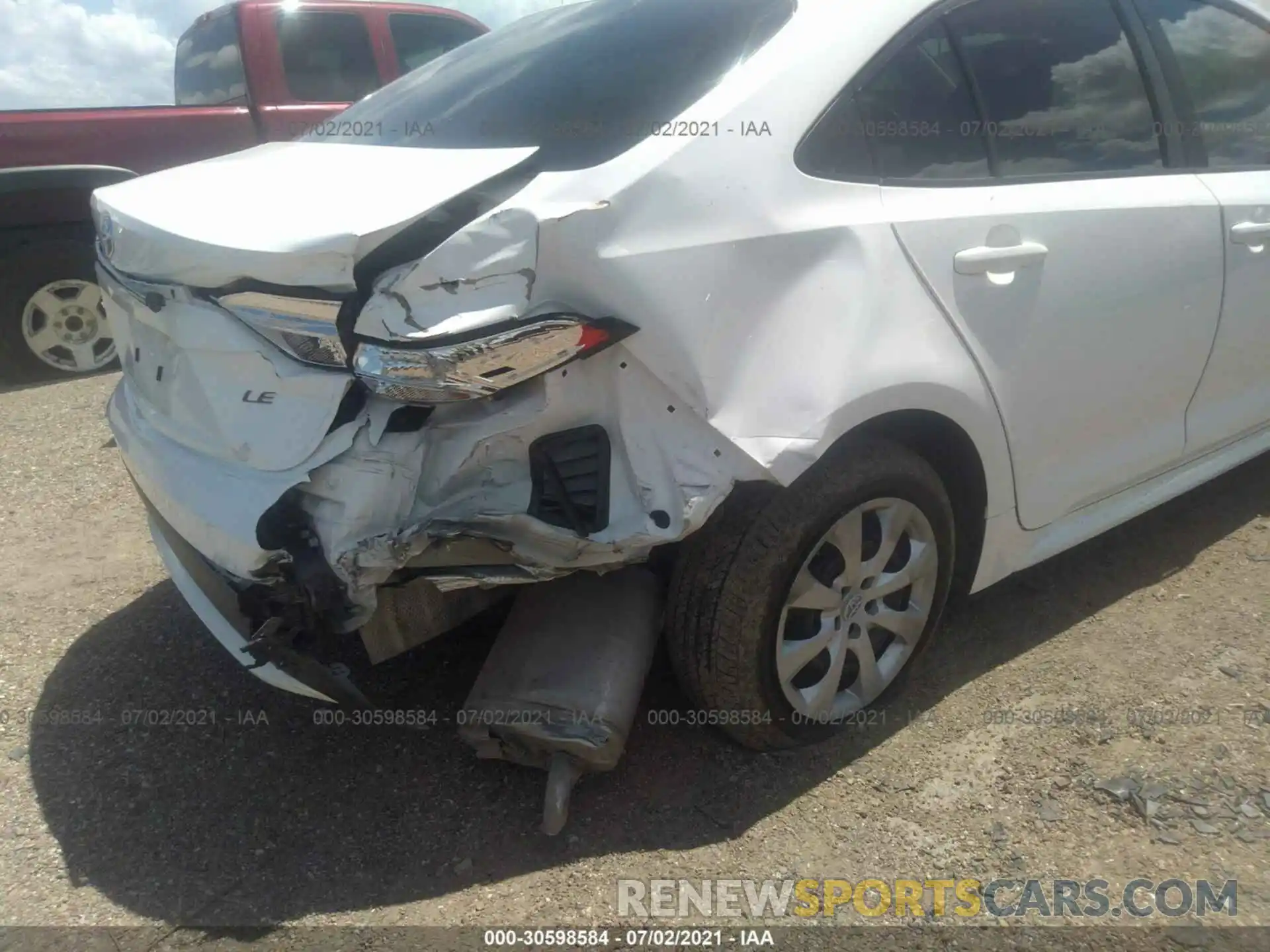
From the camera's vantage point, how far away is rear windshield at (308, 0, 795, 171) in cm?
204

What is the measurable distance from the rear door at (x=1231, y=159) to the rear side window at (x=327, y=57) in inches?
185

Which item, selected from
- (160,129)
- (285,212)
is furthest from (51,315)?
(285,212)

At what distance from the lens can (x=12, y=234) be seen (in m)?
5.35

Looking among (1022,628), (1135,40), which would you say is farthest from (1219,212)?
(1022,628)

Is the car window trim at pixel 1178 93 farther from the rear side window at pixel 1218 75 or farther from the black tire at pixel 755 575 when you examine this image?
the black tire at pixel 755 575

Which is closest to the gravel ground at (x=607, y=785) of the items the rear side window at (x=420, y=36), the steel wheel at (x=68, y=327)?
the steel wheel at (x=68, y=327)

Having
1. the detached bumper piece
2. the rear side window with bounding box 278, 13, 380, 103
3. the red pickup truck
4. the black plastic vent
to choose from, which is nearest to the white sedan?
the black plastic vent

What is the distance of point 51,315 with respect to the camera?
18.1 feet

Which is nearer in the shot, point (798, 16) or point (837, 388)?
point (837, 388)

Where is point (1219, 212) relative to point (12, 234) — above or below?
above

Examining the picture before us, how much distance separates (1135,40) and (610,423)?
2039mm

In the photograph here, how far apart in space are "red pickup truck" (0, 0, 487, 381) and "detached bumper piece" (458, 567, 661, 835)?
13.0ft

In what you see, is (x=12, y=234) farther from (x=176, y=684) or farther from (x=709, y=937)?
(x=709, y=937)

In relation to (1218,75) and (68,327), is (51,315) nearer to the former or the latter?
(68,327)
